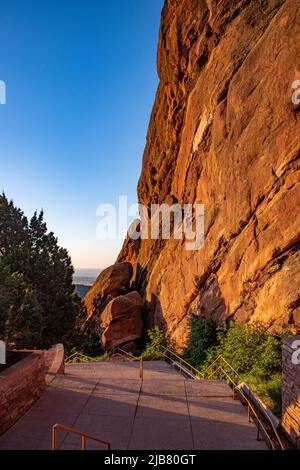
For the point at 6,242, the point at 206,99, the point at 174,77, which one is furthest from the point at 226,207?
the point at 6,242

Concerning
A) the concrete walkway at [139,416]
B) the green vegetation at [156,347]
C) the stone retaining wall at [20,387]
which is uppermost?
the stone retaining wall at [20,387]

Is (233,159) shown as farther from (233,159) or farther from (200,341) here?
(200,341)

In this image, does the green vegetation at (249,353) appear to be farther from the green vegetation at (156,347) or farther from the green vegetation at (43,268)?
the green vegetation at (43,268)

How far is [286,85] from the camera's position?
1245cm

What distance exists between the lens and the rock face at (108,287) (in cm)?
3022

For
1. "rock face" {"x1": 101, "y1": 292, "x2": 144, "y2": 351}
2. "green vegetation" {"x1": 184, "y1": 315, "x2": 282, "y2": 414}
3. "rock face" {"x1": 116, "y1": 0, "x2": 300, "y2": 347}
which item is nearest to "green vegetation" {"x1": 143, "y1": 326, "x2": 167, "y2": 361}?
"rock face" {"x1": 116, "y1": 0, "x2": 300, "y2": 347}

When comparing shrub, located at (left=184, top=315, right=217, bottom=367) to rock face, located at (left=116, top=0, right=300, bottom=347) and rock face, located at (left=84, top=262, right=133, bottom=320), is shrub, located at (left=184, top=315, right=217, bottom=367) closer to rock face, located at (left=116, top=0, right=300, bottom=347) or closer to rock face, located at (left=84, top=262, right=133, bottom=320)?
rock face, located at (left=116, top=0, right=300, bottom=347)

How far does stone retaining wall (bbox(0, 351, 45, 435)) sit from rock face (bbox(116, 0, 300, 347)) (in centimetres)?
825

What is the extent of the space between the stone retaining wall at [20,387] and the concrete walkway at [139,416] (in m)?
0.21

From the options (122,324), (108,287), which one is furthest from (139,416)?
(108,287)

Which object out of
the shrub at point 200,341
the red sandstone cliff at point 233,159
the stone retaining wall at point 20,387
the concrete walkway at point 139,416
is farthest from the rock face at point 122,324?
the stone retaining wall at point 20,387

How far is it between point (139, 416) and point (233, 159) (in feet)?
39.4

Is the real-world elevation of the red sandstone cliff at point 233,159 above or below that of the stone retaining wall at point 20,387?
above
